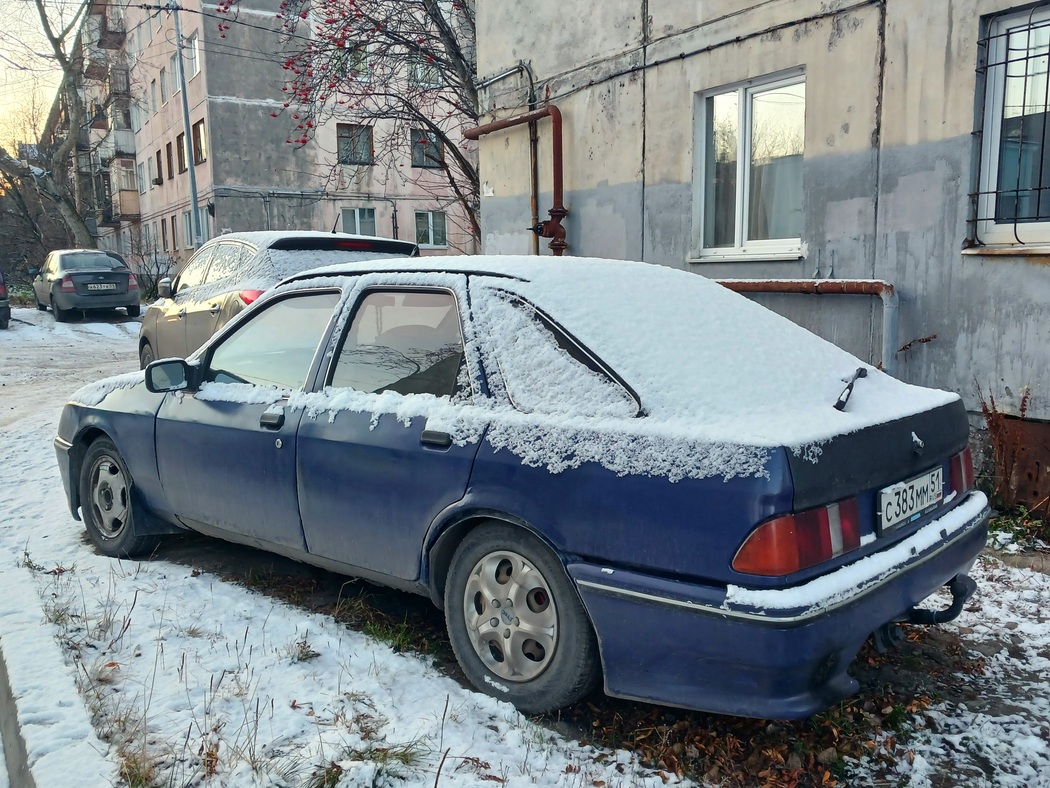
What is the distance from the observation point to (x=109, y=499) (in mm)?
4527

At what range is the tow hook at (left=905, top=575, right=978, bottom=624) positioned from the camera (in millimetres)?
2773

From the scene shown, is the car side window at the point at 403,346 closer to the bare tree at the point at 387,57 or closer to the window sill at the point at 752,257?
the window sill at the point at 752,257

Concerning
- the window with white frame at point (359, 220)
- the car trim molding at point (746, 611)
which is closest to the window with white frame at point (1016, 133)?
the car trim molding at point (746, 611)

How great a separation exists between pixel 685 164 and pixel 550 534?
17.0 ft

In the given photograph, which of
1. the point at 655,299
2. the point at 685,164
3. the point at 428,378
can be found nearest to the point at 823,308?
the point at 685,164

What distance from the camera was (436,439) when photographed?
298cm

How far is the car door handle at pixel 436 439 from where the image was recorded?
2.95 metres

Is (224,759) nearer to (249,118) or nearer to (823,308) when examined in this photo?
(823,308)

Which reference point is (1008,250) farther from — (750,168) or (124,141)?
(124,141)

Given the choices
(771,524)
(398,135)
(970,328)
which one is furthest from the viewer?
(398,135)

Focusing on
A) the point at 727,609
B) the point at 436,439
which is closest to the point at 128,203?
the point at 436,439

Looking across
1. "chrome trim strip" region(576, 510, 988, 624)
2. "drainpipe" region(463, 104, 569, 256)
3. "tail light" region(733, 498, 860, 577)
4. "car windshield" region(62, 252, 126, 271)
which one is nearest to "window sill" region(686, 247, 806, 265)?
"drainpipe" region(463, 104, 569, 256)

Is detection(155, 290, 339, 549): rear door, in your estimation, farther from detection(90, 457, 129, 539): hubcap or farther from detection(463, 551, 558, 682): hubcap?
detection(463, 551, 558, 682): hubcap

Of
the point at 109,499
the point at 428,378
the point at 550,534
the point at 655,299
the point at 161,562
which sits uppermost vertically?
the point at 655,299
